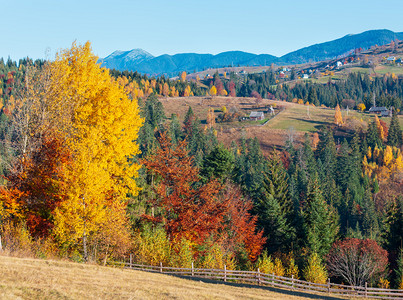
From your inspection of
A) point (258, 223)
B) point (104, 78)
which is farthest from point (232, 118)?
point (104, 78)

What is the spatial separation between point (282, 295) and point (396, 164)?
400 feet

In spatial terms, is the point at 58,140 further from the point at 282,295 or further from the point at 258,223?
the point at 258,223

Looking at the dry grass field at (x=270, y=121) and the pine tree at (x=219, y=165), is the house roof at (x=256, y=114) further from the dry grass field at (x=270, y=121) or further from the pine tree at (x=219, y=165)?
the pine tree at (x=219, y=165)

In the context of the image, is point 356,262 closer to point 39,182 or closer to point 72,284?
point 39,182

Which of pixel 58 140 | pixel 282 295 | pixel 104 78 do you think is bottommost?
pixel 282 295

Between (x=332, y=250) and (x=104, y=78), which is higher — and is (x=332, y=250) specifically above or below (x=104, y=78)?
below

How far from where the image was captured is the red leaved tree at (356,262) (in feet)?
129

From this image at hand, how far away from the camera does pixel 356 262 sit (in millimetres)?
40531

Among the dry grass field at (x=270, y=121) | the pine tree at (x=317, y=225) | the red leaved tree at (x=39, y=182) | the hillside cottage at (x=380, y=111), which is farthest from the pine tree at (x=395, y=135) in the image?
the red leaved tree at (x=39, y=182)

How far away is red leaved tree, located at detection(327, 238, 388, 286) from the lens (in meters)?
39.2

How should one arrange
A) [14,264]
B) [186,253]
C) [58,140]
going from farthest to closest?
1. [186,253]
2. [58,140]
3. [14,264]

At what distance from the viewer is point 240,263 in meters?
37.2

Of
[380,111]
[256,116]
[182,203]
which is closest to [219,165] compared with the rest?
[182,203]

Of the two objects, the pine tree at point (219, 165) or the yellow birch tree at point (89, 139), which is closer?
the yellow birch tree at point (89, 139)
